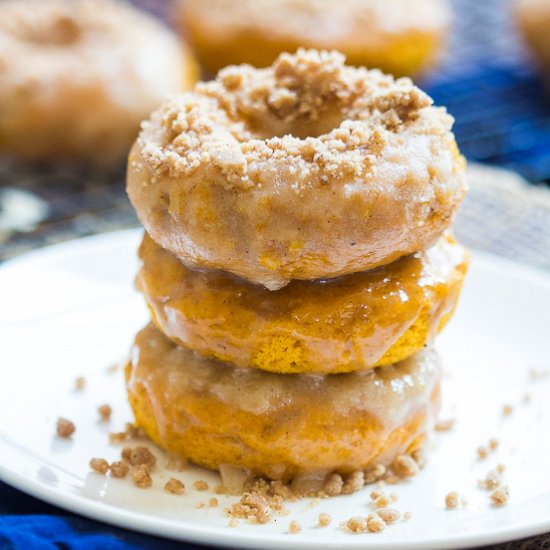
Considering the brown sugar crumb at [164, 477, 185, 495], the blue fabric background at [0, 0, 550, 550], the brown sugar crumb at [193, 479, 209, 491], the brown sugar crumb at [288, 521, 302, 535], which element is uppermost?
the brown sugar crumb at [288, 521, 302, 535]

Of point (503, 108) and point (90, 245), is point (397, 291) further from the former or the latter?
point (503, 108)

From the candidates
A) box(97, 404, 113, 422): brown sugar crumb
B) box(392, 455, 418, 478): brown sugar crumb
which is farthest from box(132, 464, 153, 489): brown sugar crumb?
box(392, 455, 418, 478): brown sugar crumb

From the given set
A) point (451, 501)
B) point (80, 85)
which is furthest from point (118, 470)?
point (80, 85)

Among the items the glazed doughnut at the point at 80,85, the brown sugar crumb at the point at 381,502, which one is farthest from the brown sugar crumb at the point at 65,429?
the glazed doughnut at the point at 80,85

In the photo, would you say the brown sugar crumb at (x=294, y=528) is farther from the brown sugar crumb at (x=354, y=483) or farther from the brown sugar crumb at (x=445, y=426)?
the brown sugar crumb at (x=445, y=426)

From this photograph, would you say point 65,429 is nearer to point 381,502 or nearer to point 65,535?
point 65,535

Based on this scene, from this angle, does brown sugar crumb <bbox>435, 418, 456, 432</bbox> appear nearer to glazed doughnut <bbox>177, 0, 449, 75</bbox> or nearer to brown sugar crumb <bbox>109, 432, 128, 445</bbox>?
brown sugar crumb <bbox>109, 432, 128, 445</bbox>
